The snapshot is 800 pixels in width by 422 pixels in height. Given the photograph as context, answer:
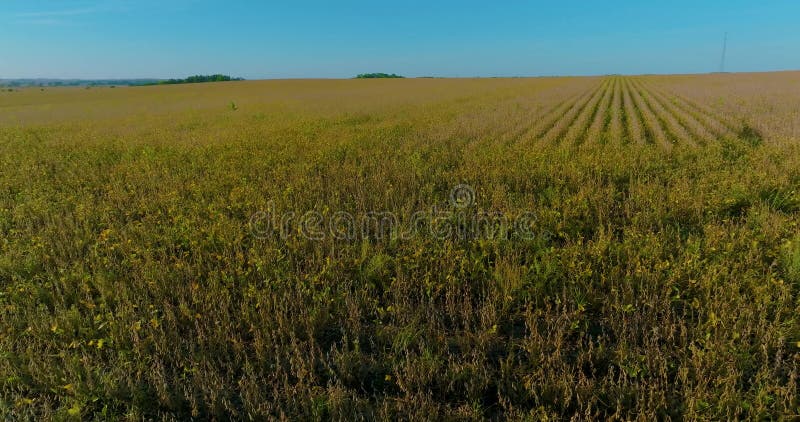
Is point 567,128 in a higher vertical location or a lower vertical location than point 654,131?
higher

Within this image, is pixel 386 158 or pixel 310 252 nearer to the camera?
pixel 310 252

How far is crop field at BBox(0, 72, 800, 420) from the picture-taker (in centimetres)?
267

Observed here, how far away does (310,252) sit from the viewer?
471cm

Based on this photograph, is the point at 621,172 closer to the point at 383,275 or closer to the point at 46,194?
the point at 383,275

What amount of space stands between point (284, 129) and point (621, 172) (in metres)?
11.6

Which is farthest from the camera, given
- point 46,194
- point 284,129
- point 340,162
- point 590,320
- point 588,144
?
point 284,129

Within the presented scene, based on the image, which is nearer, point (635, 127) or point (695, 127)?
point (695, 127)

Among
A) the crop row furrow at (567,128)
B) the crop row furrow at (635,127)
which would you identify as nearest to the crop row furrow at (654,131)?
the crop row furrow at (635,127)

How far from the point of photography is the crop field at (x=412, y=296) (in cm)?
267

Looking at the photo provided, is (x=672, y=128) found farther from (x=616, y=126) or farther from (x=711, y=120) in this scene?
(x=711, y=120)

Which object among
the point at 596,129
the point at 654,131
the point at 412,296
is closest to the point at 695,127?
the point at 654,131

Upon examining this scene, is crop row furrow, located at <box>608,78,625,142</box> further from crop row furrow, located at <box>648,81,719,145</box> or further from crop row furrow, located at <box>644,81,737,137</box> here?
crop row furrow, located at <box>644,81,737,137</box>

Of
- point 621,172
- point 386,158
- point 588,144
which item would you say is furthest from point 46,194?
point 588,144

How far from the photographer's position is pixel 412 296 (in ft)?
12.7
